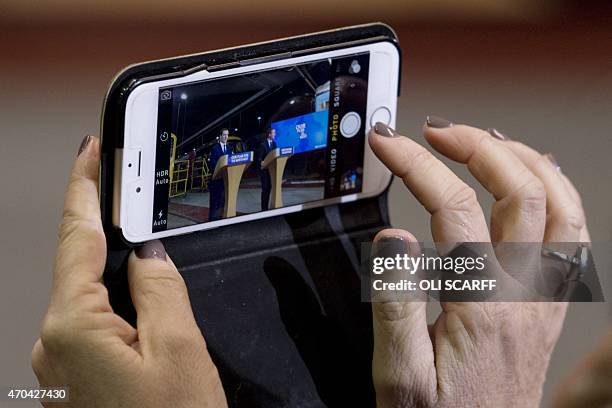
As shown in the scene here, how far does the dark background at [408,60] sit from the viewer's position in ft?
5.23

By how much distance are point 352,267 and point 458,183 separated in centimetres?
12

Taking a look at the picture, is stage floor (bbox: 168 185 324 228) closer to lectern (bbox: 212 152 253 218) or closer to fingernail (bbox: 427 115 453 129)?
lectern (bbox: 212 152 253 218)

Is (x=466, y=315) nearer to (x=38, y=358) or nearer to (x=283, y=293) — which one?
(x=283, y=293)

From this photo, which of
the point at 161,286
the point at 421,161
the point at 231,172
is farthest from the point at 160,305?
the point at 421,161

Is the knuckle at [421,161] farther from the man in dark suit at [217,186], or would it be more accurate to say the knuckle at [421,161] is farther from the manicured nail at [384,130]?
the man in dark suit at [217,186]

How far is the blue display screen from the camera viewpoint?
2.43 feet

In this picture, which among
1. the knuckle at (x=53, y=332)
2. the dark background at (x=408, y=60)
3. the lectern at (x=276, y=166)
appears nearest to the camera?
the knuckle at (x=53, y=332)

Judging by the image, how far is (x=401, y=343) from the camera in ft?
2.29

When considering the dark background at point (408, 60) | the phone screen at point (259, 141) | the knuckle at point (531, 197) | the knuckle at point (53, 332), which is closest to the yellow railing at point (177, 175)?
the phone screen at point (259, 141)

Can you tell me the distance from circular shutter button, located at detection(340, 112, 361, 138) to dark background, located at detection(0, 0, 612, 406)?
767 mm

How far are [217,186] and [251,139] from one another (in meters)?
0.04

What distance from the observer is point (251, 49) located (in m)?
0.70

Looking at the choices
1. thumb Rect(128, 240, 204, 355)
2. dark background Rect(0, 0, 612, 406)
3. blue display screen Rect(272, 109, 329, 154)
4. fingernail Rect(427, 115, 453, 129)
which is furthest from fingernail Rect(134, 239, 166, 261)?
dark background Rect(0, 0, 612, 406)

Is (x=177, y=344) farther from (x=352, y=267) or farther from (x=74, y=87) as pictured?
(x=74, y=87)
